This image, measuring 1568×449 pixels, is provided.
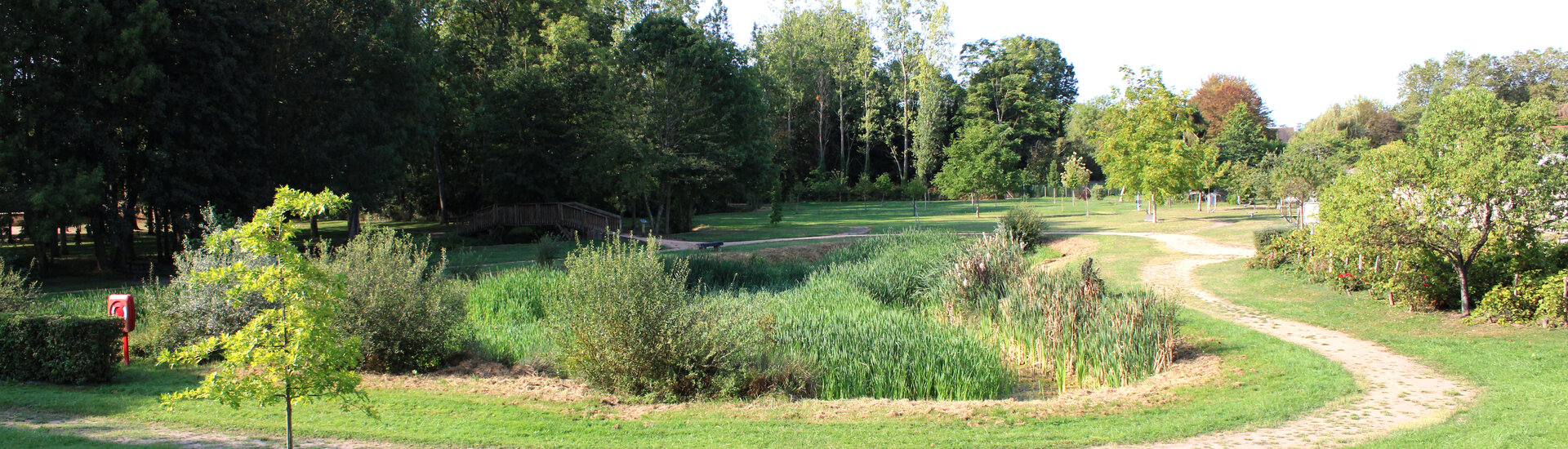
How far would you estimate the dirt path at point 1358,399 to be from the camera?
770 centimetres

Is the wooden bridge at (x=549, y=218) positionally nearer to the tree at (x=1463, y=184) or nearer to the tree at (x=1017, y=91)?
the tree at (x=1463, y=184)

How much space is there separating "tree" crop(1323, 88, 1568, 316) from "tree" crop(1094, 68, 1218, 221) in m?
20.9

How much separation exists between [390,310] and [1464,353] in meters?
14.5

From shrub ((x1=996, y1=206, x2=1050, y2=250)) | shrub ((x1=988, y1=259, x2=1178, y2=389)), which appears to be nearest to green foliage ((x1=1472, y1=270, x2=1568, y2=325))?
shrub ((x1=988, y1=259, x2=1178, y2=389))

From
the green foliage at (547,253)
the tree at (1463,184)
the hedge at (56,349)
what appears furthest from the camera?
the green foliage at (547,253)

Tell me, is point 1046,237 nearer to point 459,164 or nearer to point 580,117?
point 580,117

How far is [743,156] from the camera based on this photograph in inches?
1243

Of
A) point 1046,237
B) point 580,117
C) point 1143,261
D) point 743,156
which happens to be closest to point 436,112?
point 580,117

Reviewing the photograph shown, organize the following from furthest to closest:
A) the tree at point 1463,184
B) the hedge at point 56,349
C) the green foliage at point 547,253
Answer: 1. the green foliage at point 547,253
2. the tree at point 1463,184
3. the hedge at point 56,349

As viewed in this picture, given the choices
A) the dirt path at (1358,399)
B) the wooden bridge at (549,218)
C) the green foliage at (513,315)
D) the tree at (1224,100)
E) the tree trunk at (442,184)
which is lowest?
the dirt path at (1358,399)

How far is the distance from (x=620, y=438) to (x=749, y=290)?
13.3m

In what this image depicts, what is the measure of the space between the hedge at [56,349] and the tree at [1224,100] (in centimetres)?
7719

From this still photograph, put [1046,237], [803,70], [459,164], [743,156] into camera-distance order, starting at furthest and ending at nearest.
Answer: [803,70] → [459,164] → [743,156] → [1046,237]

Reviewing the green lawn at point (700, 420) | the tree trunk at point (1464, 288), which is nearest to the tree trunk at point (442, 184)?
the green lawn at point (700, 420)
